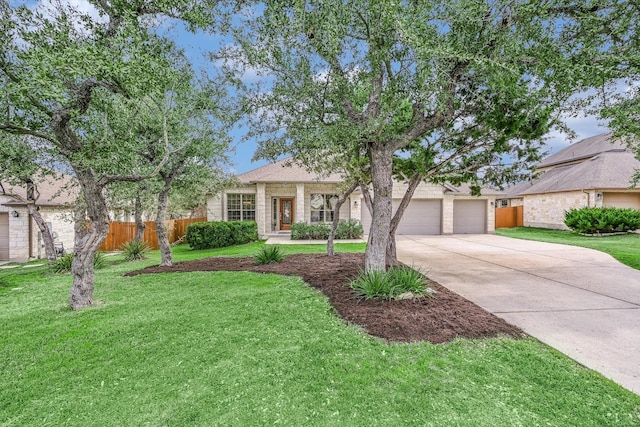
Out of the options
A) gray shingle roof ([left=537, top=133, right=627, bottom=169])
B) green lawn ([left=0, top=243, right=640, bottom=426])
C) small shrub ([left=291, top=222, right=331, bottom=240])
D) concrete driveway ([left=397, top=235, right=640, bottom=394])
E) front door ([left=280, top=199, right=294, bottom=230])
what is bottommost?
green lawn ([left=0, top=243, right=640, bottom=426])

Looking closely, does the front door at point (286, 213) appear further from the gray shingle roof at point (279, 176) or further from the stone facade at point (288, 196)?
the gray shingle roof at point (279, 176)

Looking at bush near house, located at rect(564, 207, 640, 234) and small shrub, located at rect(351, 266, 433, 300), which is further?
bush near house, located at rect(564, 207, 640, 234)

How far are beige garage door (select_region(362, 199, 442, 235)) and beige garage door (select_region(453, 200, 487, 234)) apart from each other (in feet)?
4.02

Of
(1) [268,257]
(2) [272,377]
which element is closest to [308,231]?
(1) [268,257]

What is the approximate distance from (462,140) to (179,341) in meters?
7.00

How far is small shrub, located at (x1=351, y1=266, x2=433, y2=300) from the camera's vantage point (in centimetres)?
532

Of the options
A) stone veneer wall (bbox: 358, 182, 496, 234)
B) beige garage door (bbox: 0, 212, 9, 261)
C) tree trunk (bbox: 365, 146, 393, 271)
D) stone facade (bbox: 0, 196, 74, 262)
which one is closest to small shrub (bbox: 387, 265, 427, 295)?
tree trunk (bbox: 365, 146, 393, 271)

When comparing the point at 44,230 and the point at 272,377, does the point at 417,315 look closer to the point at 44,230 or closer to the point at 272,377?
the point at 272,377

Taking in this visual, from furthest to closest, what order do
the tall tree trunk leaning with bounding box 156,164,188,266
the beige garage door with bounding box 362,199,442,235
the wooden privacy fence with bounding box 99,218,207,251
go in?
the beige garage door with bounding box 362,199,442,235 < the wooden privacy fence with bounding box 99,218,207,251 < the tall tree trunk leaning with bounding box 156,164,188,266

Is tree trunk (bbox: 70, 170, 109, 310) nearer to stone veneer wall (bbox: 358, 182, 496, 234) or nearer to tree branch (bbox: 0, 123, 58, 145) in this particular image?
tree branch (bbox: 0, 123, 58, 145)

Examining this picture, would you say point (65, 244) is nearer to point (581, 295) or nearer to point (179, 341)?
point (179, 341)

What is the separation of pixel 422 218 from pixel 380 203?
46.6 ft

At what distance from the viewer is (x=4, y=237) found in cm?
1372

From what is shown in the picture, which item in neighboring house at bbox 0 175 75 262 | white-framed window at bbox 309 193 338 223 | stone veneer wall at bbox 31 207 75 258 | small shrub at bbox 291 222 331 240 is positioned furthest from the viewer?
white-framed window at bbox 309 193 338 223
